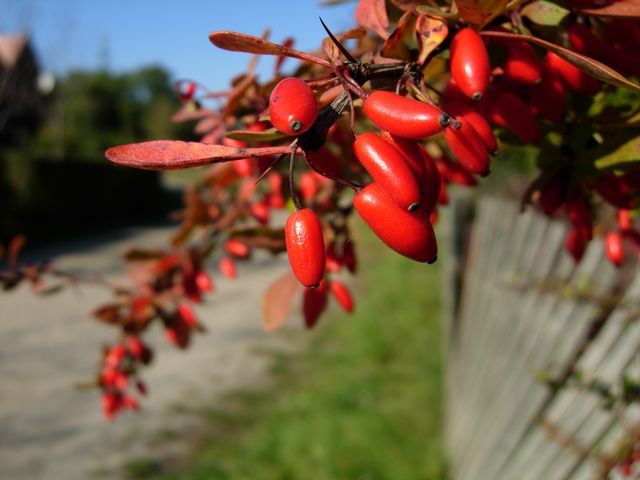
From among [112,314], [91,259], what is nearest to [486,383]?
[112,314]

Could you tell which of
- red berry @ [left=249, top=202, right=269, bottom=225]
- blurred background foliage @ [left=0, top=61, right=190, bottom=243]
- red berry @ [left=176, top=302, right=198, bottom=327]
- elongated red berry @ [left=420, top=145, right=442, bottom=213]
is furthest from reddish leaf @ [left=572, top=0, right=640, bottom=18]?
blurred background foliage @ [left=0, top=61, right=190, bottom=243]

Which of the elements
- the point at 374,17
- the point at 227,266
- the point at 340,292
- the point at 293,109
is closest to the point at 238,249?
the point at 340,292

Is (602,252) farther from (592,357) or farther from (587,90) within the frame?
(587,90)

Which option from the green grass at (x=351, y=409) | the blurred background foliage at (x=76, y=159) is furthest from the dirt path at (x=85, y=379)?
the blurred background foliage at (x=76, y=159)

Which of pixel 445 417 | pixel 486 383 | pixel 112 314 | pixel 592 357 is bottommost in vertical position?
pixel 445 417

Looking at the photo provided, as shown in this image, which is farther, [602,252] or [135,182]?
[135,182]
